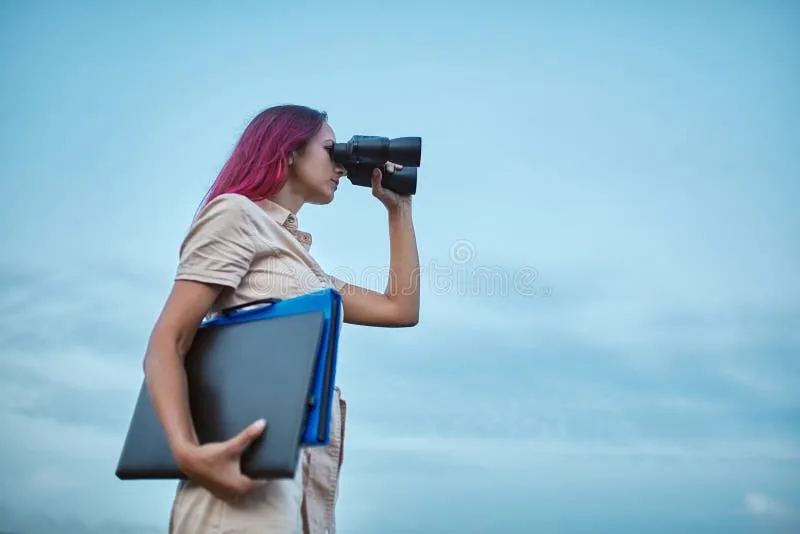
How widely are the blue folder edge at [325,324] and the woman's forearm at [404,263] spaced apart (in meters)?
0.74

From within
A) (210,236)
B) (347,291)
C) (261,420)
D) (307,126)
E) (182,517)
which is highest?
(307,126)

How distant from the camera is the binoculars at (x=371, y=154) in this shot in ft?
6.52

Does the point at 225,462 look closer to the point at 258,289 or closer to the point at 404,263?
the point at 258,289

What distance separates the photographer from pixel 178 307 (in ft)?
4.77

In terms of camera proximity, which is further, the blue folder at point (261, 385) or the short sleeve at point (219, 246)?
the short sleeve at point (219, 246)

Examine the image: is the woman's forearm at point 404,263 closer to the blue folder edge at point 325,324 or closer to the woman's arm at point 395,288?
the woman's arm at point 395,288

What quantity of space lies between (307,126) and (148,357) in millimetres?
772

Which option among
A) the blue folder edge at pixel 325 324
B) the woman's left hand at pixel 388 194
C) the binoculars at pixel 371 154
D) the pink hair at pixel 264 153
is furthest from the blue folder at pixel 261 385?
the woman's left hand at pixel 388 194

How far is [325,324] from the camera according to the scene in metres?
1.35

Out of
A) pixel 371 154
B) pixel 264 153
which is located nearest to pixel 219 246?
pixel 264 153

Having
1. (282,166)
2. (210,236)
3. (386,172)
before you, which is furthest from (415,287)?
(210,236)

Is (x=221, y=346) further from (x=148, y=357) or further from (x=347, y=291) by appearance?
(x=347, y=291)

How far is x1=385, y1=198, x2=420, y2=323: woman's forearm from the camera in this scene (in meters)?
2.15

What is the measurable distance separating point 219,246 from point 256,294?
0.12 meters
